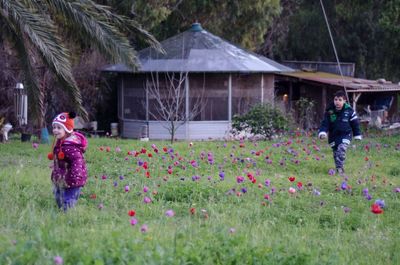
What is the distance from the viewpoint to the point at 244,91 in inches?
932

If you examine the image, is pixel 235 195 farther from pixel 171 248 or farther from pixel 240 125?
pixel 240 125

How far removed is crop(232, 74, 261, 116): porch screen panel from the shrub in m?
4.88

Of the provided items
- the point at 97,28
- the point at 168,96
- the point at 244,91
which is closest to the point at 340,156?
the point at 97,28

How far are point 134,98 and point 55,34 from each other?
13.3m

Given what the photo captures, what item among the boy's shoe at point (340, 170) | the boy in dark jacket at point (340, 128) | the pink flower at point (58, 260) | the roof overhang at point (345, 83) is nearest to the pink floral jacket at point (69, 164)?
the pink flower at point (58, 260)

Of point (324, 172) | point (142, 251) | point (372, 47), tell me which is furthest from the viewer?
point (372, 47)

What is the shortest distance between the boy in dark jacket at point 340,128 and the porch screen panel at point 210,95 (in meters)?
11.5

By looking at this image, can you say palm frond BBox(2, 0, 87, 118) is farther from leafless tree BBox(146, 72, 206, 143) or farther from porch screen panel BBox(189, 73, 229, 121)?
porch screen panel BBox(189, 73, 229, 121)

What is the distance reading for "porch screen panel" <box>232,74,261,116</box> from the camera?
23516mm

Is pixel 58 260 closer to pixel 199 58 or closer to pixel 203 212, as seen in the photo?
pixel 203 212

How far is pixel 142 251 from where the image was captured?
4797mm

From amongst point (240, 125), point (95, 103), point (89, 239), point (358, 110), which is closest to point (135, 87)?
point (95, 103)

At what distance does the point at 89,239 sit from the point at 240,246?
3.70 ft

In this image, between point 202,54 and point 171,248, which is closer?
point 171,248
